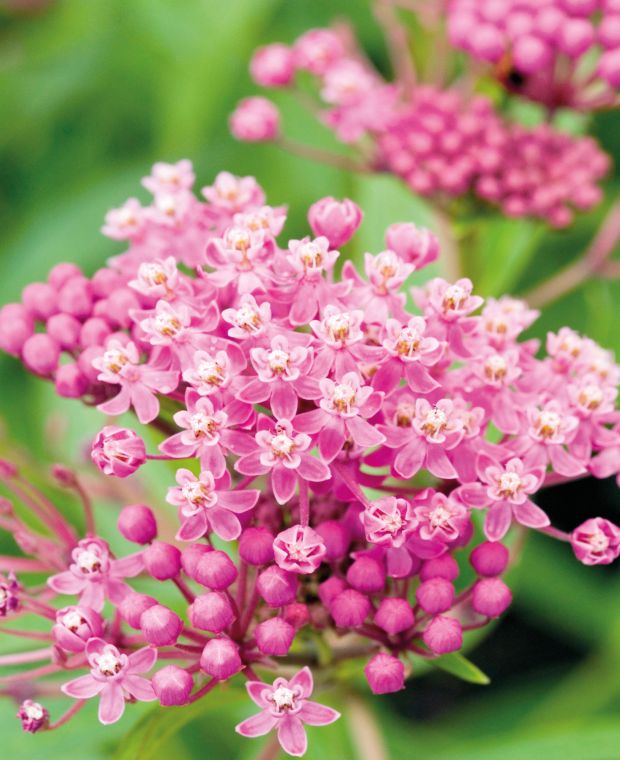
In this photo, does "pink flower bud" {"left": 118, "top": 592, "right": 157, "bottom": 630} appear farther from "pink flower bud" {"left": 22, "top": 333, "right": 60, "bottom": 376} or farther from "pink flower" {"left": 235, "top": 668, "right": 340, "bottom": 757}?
"pink flower bud" {"left": 22, "top": 333, "right": 60, "bottom": 376}

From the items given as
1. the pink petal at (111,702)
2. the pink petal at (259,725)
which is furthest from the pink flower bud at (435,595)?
the pink petal at (111,702)

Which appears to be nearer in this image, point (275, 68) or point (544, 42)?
point (544, 42)

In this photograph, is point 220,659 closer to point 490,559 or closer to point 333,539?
point 333,539

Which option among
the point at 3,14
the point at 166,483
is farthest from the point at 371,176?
the point at 3,14

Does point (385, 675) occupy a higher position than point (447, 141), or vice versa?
point (447, 141)

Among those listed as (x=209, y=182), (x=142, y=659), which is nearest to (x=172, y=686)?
(x=142, y=659)

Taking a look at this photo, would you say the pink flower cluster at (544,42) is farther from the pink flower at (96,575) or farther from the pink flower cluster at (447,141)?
the pink flower at (96,575)

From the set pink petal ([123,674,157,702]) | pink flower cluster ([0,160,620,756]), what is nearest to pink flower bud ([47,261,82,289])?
pink flower cluster ([0,160,620,756])
